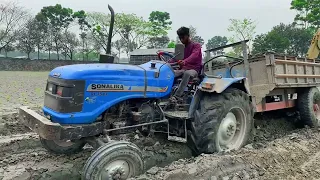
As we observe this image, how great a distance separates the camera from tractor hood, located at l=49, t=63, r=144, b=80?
153 inches

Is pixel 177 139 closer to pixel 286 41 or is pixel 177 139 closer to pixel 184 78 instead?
pixel 184 78

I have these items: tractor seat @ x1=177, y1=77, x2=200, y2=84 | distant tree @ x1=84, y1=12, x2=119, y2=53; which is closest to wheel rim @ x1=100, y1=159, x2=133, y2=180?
tractor seat @ x1=177, y1=77, x2=200, y2=84

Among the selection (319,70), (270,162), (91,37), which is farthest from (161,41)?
(270,162)

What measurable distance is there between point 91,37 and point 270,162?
141 feet

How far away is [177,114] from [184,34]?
4.49 feet

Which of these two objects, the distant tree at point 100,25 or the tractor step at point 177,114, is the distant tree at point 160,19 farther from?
the tractor step at point 177,114

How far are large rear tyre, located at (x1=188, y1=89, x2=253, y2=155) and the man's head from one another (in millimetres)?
1022

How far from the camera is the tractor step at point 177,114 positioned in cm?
458

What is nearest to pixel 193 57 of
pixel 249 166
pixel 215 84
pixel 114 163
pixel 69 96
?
pixel 215 84

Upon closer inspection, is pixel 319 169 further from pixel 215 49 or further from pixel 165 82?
pixel 215 49

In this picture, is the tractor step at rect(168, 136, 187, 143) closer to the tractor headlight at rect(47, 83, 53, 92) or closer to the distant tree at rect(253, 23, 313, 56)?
the tractor headlight at rect(47, 83, 53, 92)

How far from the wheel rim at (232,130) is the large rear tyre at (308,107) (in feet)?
7.33

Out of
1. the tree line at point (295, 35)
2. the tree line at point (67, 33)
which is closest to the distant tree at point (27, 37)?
A: the tree line at point (67, 33)

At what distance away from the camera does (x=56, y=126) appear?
3641 mm
